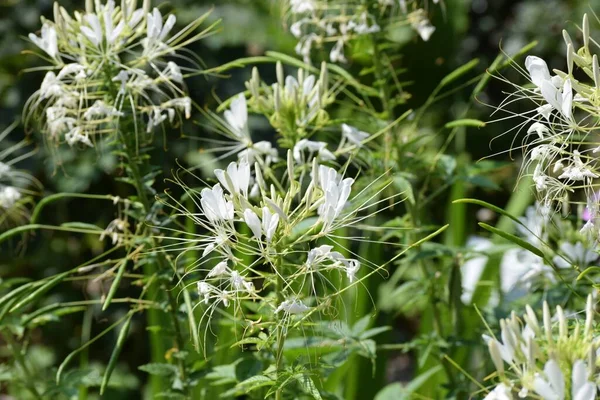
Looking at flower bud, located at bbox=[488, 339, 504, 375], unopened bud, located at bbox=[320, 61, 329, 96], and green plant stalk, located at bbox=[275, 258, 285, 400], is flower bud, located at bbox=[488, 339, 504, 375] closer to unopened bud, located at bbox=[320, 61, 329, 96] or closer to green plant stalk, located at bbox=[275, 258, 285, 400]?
green plant stalk, located at bbox=[275, 258, 285, 400]

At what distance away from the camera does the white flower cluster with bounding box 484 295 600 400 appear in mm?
740

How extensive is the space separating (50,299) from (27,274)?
0.23 m

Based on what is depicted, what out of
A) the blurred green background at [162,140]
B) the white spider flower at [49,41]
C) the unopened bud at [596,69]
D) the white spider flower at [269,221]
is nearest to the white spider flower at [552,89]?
the unopened bud at [596,69]

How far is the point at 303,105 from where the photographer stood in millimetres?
1304

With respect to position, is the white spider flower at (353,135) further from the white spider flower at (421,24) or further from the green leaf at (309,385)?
the green leaf at (309,385)

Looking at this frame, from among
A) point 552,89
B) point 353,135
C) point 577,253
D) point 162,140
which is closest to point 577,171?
point 552,89

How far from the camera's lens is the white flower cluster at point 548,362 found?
2.43ft

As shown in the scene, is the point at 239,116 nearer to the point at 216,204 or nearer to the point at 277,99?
the point at 277,99

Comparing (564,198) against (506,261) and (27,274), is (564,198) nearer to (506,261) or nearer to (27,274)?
(506,261)

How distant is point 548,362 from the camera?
0.74 metres

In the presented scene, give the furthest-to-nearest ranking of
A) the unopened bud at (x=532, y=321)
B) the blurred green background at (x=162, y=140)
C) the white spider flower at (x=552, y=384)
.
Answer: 1. the blurred green background at (x=162, y=140)
2. the unopened bud at (x=532, y=321)
3. the white spider flower at (x=552, y=384)

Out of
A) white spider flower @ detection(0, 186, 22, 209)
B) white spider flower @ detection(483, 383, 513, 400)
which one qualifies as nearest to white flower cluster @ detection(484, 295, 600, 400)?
white spider flower @ detection(483, 383, 513, 400)

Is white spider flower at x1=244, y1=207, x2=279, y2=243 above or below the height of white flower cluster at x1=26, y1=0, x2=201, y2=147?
below

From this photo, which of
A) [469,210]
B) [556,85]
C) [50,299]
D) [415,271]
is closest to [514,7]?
[469,210]
